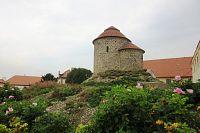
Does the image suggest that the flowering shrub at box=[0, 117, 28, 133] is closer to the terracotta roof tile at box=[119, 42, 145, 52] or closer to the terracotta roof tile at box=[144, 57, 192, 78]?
the terracotta roof tile at box=[119, 42, 145, 52]

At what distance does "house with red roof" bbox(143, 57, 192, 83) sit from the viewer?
52763 mm

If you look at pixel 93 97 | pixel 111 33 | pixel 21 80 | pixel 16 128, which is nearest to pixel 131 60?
pixel 111 33

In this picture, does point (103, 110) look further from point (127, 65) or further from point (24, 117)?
point (127, 65)

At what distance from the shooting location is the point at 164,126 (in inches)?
213

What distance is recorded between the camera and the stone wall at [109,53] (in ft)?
141

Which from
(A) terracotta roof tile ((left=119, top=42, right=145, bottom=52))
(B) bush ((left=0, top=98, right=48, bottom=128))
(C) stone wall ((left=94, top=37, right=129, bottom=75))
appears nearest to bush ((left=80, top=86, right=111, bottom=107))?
(B) bush ((left=0, top=98, right=48, bottom=128))

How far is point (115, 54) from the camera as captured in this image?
141ft

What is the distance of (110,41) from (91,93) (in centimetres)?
2954

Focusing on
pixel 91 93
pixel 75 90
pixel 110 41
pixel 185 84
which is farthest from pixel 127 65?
pixel 185 84

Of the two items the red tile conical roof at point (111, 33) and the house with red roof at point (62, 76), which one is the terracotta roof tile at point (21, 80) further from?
the red tile conical roof at point (111, 33)

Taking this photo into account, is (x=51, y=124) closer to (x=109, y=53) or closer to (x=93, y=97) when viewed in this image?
(x=93, y=97)

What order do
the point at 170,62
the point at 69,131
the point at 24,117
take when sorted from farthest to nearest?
the point at 170,62 < the point at 24,117 < the point at 69,131

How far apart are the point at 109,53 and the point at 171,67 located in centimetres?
1728

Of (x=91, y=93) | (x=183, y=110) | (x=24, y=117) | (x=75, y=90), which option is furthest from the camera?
(x=75, y=90)
